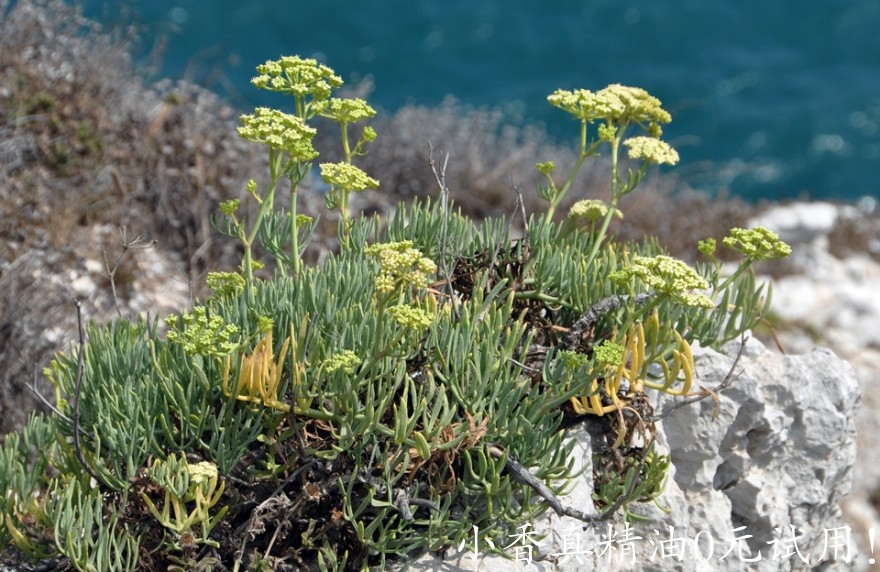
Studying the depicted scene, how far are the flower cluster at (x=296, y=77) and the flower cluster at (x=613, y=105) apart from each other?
30.5 inches

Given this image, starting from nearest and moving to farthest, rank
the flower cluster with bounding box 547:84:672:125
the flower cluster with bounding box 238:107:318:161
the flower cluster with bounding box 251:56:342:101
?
the flower cluster with bounding box 238:107:318:161 → the flower cluster with bounding box 251:56:342:101 → the flower cluster with bounding box 547:84:672:125

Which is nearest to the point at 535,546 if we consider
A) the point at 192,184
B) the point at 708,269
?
the point at 708,269

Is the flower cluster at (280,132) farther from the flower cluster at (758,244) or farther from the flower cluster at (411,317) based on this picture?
the flower cluster at (758,244)

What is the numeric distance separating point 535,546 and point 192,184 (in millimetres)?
4510

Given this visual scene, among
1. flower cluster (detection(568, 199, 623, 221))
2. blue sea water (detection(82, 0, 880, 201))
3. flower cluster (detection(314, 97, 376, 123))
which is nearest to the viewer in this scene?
flower cluster (detection(314, 97, 376, 123))

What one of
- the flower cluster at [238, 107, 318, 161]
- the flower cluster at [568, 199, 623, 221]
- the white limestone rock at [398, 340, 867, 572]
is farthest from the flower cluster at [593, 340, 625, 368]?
the flower cluster at [238, 107, 318, 161]

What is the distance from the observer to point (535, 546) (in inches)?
125

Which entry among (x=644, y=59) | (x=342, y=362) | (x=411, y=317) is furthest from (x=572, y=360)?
(x=644, y=59)

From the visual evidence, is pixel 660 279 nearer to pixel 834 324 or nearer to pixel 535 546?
pixel 535 546

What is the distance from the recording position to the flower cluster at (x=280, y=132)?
9.82 ft

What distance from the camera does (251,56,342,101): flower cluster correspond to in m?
3.17

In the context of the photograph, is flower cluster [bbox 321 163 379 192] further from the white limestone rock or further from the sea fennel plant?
the white limestone rock

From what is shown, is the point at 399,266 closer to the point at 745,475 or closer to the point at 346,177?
the point at 346,177

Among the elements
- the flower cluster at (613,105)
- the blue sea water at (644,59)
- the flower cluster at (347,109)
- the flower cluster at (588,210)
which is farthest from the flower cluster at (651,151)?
the blue sea water at (644,59)
